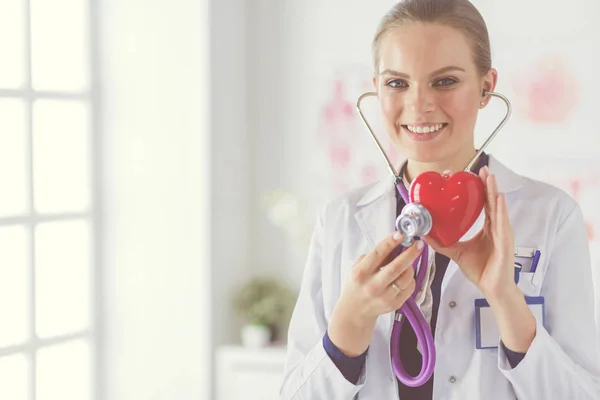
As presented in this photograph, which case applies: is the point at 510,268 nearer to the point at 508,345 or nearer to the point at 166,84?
the point at 508,345

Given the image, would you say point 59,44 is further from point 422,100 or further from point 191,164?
point 422,100

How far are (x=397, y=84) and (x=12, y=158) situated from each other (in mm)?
1745

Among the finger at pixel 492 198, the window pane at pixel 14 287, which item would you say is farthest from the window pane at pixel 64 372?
the finger at pixel 492 198

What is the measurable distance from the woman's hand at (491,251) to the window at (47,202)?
1.84 meters

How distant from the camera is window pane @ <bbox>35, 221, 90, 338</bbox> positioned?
3.02m

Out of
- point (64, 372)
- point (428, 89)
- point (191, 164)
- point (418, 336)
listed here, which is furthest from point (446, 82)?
point (64, 372)

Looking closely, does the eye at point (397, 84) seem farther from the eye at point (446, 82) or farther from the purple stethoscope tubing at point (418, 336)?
the purple stethoscope tubing at point (418, 336)

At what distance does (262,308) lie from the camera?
3148 mm

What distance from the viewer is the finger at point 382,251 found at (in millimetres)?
1302

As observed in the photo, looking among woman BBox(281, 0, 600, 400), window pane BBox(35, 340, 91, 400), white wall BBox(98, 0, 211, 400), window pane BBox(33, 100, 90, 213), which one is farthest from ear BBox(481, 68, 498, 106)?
window pane BBox(35, 340, 91, 400)

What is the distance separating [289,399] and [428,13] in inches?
27.2

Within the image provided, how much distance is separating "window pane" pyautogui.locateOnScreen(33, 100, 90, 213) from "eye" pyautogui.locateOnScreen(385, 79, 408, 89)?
1.82m

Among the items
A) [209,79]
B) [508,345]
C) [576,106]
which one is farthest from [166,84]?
[508,345]

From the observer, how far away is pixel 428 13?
1432 millimetres
